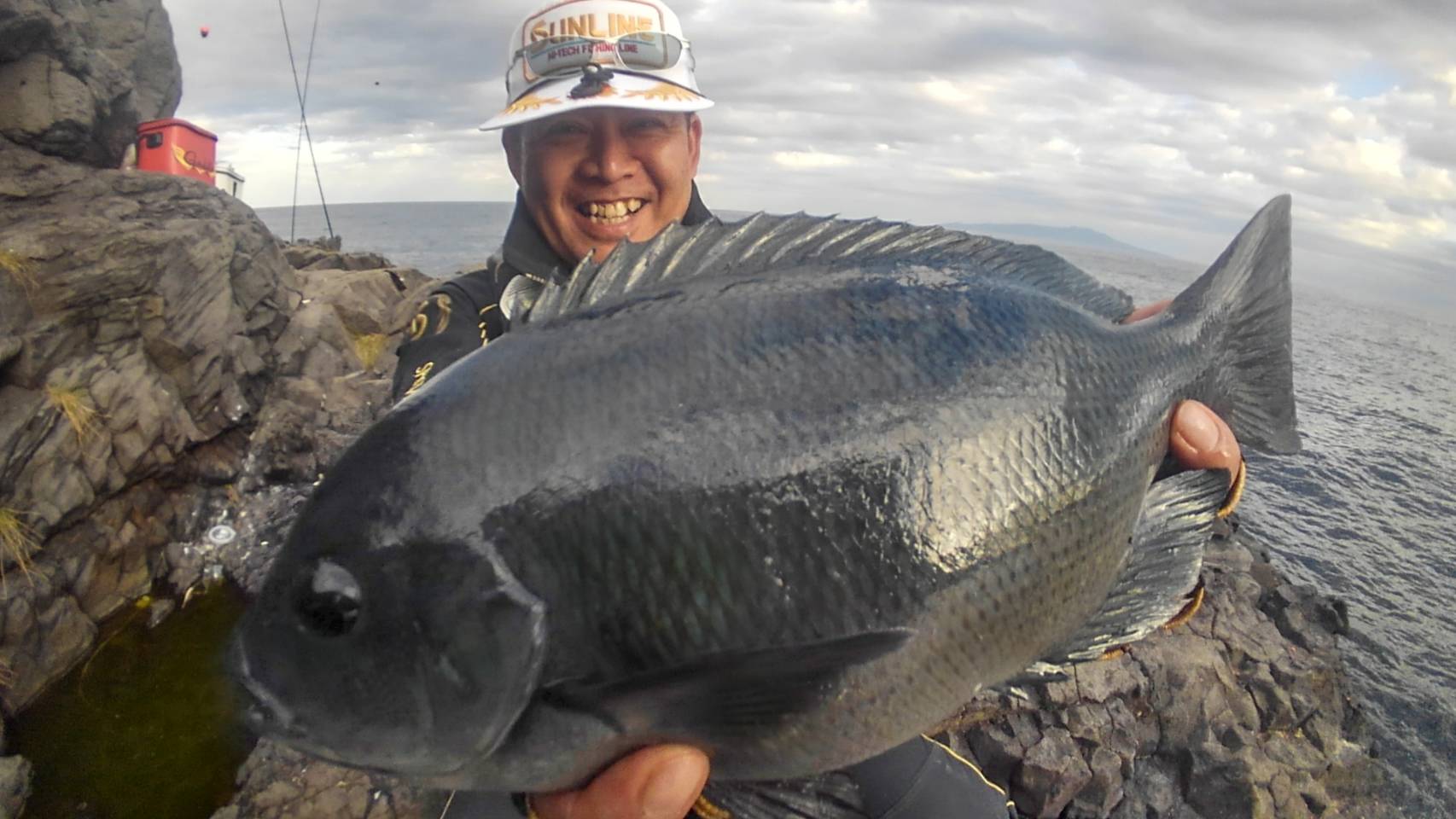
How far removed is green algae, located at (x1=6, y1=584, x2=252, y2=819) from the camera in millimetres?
4758

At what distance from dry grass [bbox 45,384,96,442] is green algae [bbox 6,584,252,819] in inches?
67.3

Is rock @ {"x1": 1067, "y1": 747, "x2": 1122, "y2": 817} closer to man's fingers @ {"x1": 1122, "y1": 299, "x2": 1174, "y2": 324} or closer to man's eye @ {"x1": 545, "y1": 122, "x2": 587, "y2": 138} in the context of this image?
man's fingers @ {"x1": 1122, "y1": 299, "x2": 1174, "y2": 324}

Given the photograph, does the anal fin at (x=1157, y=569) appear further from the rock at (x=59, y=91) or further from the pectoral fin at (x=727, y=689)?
the rock at (x=59, y=91)

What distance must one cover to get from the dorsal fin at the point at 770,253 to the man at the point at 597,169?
31.6 inches

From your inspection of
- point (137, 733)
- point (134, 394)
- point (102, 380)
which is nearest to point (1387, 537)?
point (137, 733)

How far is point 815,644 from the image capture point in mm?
1438

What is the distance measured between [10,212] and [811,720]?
361 inches

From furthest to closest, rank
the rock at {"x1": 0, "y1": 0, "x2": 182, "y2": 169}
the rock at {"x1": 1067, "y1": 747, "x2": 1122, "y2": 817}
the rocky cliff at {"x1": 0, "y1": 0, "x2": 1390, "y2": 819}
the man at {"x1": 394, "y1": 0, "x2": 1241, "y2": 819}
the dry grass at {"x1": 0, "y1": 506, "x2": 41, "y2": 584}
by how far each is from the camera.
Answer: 1. the rock at {"x1": 0, "y1": 0, "x2": 182, "y2": 169}
2. the dry grass at {"x1": 0, "y1": 506, "x2": 41, "y2": 584}
3. the rocky cliff at {"x1": 0, "y1": 0, "x2": 1390, "y2": 819}
4. the rock at {"x1": 1067, "y1": 747, "x2": 1122, "y2": 817}
5. the man at {"x1": 394, "y1": 0, "x2": 1241, "y2": 819}

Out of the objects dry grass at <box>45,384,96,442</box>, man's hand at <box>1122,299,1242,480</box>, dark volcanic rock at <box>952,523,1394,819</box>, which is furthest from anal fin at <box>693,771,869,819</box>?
dry grass at <box>45,384,96,442</box>

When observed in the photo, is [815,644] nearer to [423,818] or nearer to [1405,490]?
[423,818]

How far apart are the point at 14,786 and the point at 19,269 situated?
4.29m

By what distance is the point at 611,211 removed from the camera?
2797 mm

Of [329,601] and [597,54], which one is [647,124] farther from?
[329,601]

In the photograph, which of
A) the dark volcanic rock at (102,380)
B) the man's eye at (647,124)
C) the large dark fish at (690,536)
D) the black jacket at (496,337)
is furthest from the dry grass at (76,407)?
the large dark fish at (690,536)
